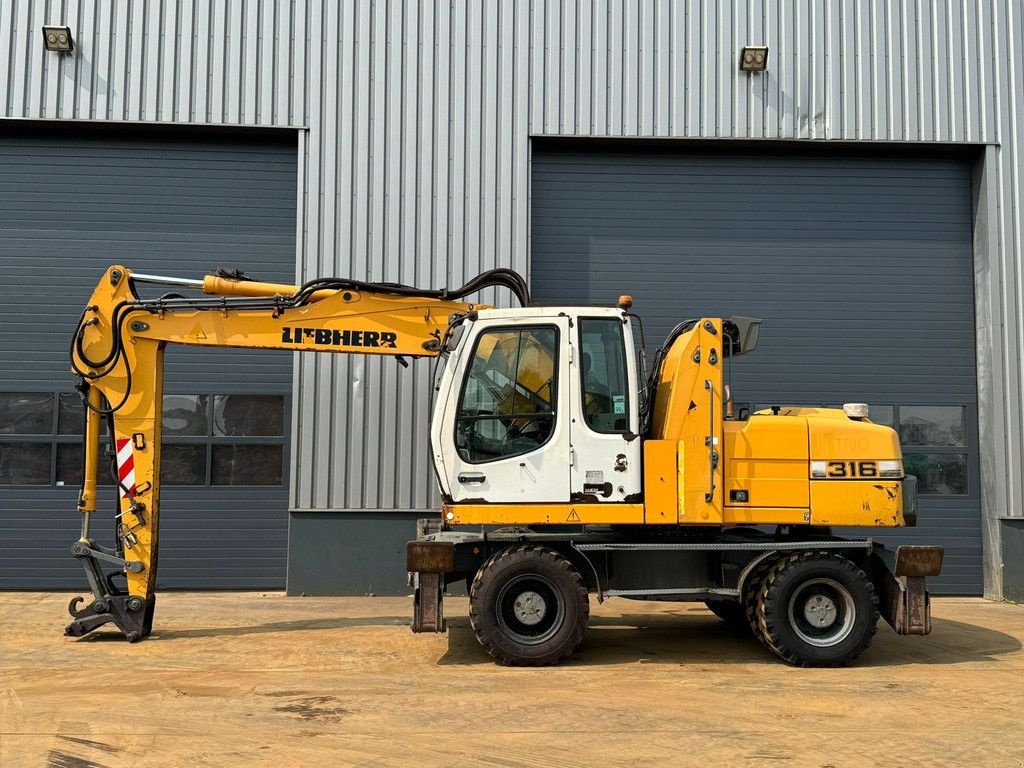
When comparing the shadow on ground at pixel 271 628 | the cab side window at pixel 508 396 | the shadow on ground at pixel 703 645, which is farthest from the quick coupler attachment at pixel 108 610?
the cab side window at pixel 508 396

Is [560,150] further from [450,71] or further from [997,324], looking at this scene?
[997,324]

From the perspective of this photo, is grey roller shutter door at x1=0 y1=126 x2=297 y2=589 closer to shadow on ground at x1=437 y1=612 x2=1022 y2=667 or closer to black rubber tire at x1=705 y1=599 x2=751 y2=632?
shadow on ground at x1=437 y1=612 x2=1022 y2=667

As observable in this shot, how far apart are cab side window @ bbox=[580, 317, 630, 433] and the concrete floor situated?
2181mm

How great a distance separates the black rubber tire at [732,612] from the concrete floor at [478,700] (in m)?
0.19

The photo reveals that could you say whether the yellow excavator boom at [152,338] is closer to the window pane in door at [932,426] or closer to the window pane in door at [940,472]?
the window pane in door at [932,426]

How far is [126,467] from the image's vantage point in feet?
29.1

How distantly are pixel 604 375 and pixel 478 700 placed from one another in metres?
2.97

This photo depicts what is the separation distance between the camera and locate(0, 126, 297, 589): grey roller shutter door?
475 inches

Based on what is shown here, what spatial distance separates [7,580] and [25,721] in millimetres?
6831

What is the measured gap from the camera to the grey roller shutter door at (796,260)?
12719 mm

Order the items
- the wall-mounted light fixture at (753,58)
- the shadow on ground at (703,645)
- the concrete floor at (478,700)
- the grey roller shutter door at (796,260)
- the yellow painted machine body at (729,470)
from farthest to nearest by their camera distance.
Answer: the grey roller shutter door at (796,260), the wall-mounted light fixture at (753,58), the shadow on ground at (703,645), the yellow painted machine body at (729,470), the concrete floor at (478,700)

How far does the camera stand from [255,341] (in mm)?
8859

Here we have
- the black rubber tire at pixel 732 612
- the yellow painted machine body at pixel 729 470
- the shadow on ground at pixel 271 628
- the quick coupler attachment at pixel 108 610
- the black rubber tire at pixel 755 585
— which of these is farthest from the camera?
the black rubber tire at pixel 732 612

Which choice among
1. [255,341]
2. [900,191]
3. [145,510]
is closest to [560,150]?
[900,191]
